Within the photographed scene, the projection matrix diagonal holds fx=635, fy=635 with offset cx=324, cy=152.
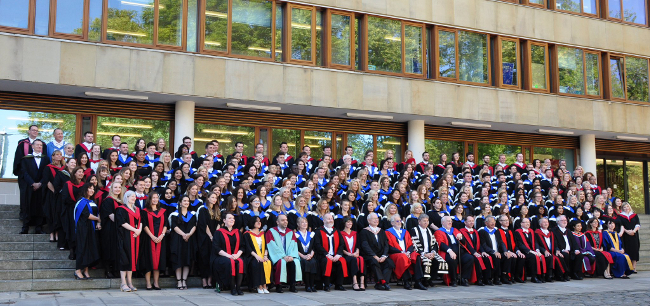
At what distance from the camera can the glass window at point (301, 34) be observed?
17844 millimetres

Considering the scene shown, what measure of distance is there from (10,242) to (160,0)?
743 cm

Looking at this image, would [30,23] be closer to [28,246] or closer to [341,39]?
[28,246]

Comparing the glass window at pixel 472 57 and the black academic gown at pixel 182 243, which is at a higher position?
the glass window at pixel 472 57

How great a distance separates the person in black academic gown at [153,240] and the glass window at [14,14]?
6.46 m

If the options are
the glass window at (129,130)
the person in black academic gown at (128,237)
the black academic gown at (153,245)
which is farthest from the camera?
the glass window at (129,130)

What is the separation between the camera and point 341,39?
61.0ft

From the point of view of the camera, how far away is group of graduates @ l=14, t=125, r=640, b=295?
36.7 feet

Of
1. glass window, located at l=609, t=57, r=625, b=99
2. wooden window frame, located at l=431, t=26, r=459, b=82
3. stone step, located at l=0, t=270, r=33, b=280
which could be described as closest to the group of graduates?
stone step, located at l=0, t=270, r=33, b=280

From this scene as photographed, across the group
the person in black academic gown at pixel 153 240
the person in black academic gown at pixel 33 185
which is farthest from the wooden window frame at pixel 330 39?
the person in black academic gown at pixel 33 185

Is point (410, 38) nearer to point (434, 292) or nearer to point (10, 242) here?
point (434, 292)

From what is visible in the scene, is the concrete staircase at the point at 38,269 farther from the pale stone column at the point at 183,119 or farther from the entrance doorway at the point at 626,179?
the entrance doorway at the point at 626,179

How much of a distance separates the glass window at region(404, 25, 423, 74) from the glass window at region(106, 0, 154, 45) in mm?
7656

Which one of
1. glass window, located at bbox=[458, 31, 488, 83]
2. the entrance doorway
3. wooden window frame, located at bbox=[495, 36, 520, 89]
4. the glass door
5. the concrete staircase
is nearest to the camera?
the concrete staircase

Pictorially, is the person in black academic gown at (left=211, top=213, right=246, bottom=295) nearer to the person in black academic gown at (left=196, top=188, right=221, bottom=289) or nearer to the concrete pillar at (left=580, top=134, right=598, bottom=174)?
the person in black academic gown at (left=196, top=188, right=221, bottom=289)
